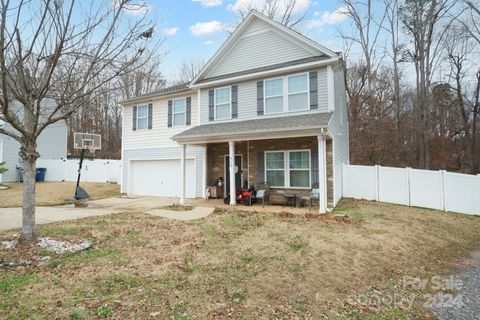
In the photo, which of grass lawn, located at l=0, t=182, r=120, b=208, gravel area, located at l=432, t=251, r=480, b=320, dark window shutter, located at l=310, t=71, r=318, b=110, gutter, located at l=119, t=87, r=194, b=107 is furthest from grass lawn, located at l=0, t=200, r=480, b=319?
gutter, located at l=119, t=87, r=194, b=107

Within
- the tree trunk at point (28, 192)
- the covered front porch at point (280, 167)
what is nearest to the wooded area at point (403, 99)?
the covered front porch at point (280, 167)

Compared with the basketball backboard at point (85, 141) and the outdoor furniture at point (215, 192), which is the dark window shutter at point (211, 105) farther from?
the basketball backboard at point (85, 141)

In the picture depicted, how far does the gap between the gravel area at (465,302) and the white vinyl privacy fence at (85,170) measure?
833 inches

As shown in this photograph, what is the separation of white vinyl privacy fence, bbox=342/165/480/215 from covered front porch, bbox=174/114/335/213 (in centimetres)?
276

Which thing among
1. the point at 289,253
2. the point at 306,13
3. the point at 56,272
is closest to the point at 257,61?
the point at 289,253

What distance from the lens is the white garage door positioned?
1526cm

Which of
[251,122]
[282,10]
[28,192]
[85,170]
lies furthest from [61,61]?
[282,10]

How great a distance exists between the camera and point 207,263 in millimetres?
5531

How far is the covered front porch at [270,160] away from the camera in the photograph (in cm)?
1130

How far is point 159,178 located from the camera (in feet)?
53.1

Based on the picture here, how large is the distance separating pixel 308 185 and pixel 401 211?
11.8 ft

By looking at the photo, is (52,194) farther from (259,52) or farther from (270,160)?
(259,52)

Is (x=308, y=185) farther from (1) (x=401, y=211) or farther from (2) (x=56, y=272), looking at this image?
(2) (x=56, y=272)

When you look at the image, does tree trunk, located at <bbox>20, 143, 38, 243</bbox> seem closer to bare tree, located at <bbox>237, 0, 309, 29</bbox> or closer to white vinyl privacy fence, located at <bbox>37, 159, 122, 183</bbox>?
white vinyl privacy fence, located at <bbox>37, 159, 122, 183</bbox>
